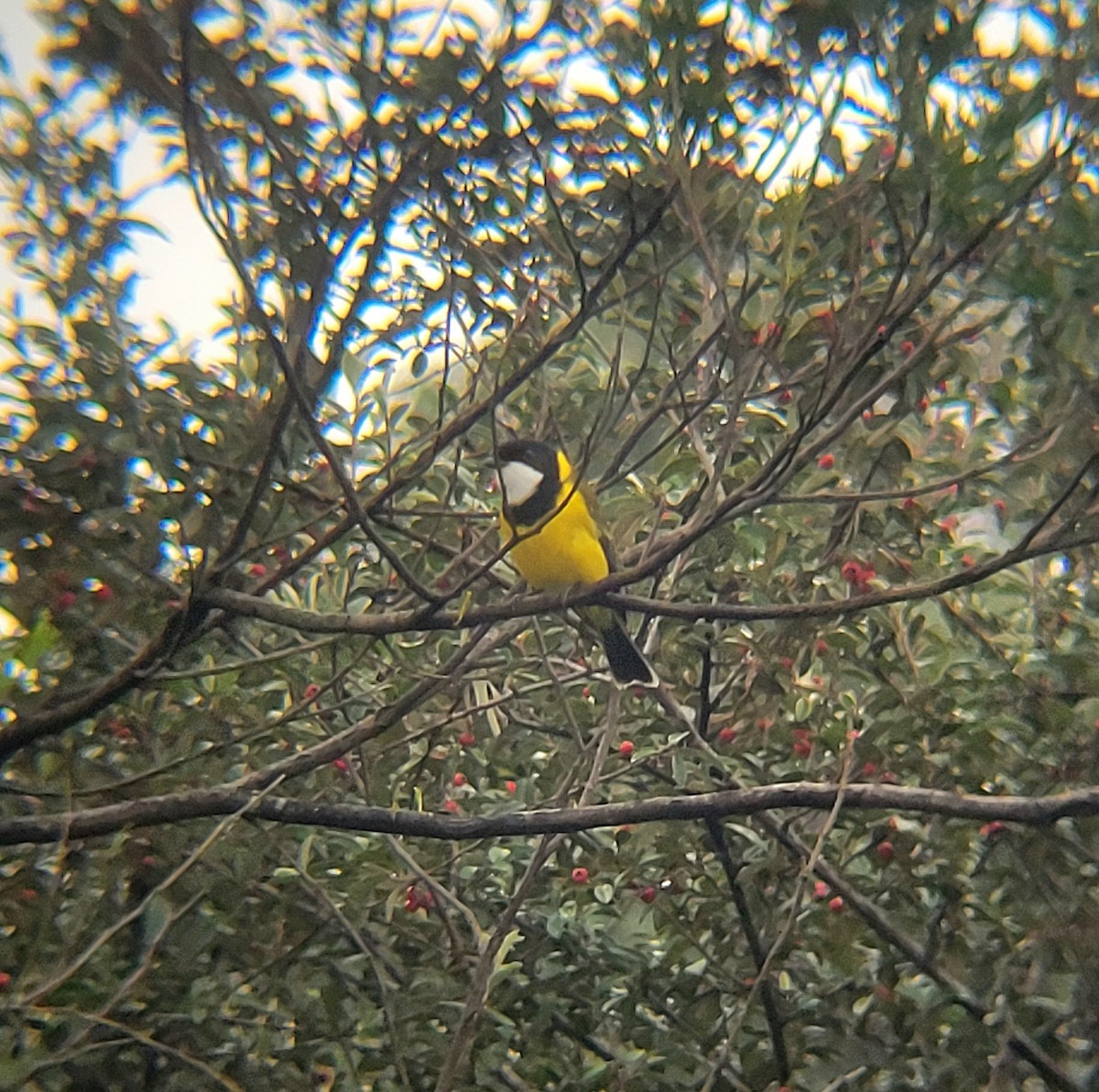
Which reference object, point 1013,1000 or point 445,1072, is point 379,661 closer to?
point 445,1072

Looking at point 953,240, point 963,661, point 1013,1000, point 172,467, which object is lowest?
point 1013,1000

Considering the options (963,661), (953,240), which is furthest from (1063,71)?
(963,661)

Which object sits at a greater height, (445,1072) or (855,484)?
(855,484)

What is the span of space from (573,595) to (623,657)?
0.40 m

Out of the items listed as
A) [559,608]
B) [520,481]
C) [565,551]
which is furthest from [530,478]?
[559,608]

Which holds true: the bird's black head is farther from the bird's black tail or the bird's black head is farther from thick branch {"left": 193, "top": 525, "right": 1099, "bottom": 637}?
thick branch {"left": 193, "top": 525, "right": 1099, "bottom": 637}

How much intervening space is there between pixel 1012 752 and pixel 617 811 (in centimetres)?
83

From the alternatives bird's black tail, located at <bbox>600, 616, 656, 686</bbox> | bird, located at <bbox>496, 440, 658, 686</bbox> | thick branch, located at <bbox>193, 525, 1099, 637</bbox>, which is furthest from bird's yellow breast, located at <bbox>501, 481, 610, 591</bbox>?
thick branch, located at <bbox>193, 525, 1099, 637</bbox>

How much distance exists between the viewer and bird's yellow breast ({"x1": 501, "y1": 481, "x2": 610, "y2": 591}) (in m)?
2.73

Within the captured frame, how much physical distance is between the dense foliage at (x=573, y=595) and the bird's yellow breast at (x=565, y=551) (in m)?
0.08

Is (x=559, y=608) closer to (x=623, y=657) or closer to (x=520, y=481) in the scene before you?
(x=623, y=657)

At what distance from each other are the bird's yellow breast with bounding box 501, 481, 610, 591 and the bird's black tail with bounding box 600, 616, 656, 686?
0.29 meters

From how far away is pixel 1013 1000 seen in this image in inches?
91.3

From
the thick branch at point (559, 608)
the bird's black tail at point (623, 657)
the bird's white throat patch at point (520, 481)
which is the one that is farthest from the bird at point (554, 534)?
the thick branch at point (559, 608)
